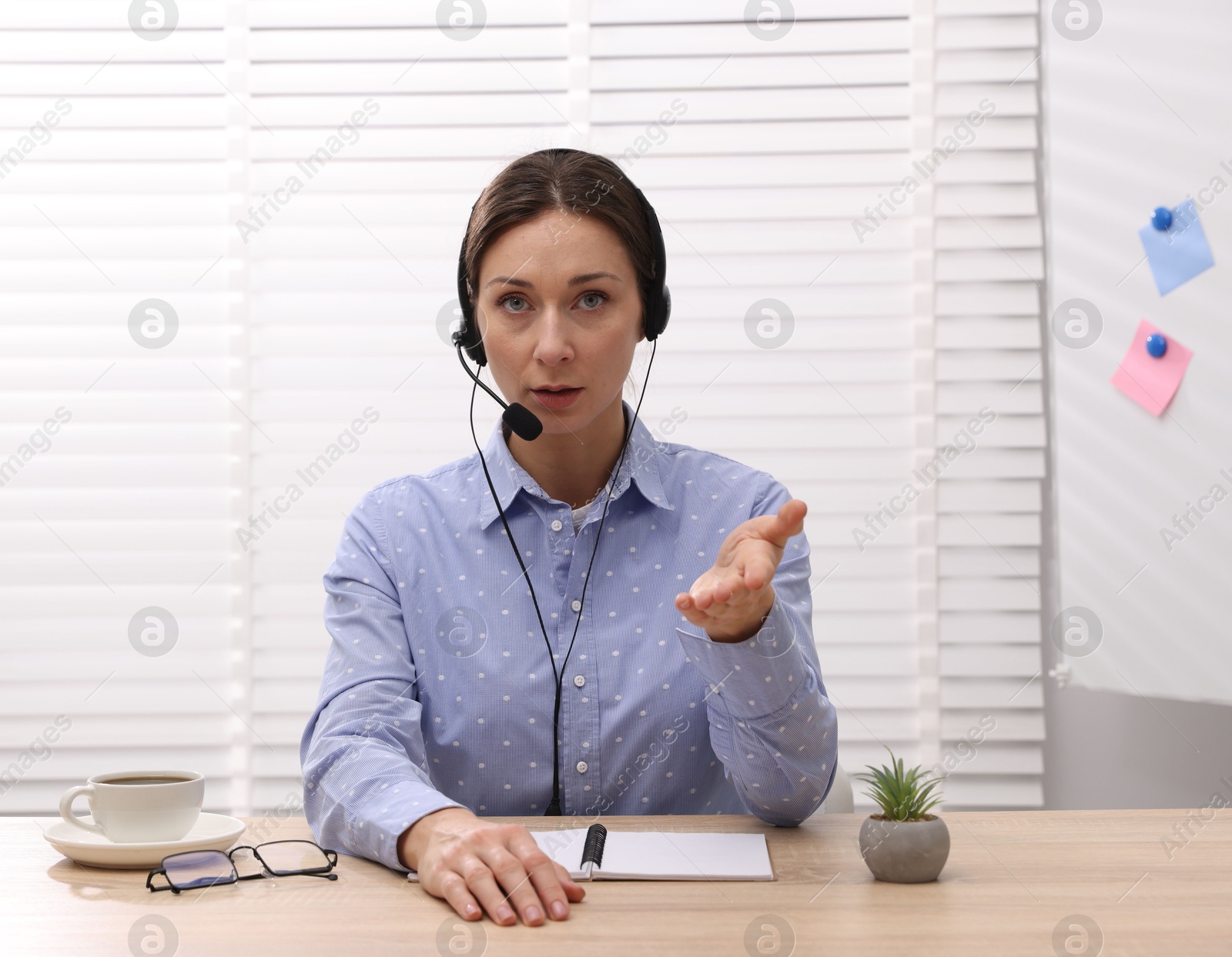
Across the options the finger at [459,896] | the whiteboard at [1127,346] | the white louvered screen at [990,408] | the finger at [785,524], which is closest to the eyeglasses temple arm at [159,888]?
the finger at [459,896]

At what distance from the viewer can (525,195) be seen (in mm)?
1404

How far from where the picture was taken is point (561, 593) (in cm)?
142

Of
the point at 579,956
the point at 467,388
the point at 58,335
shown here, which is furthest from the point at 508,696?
the point at 58,335

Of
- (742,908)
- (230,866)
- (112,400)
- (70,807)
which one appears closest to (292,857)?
(230,866)

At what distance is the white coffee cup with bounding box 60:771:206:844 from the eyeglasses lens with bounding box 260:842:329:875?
0.09m

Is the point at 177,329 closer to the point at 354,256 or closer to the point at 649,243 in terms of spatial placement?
the point at 354,256

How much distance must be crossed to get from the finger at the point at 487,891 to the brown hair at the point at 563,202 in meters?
0.80

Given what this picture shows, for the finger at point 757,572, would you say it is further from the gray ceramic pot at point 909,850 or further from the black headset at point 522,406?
the black headset at point 522,406

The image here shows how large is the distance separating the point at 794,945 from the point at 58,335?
2112 mm

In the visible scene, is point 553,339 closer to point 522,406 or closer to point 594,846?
point 522,406

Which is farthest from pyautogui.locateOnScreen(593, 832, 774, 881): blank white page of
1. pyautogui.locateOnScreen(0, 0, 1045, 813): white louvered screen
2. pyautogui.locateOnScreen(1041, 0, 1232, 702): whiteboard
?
pyautogui.locateOnScreen(0, 0, 1045, 813): white louvered screen

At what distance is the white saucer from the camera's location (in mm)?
1006

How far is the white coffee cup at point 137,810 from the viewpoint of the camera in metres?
1.04

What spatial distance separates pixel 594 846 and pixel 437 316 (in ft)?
4.91
